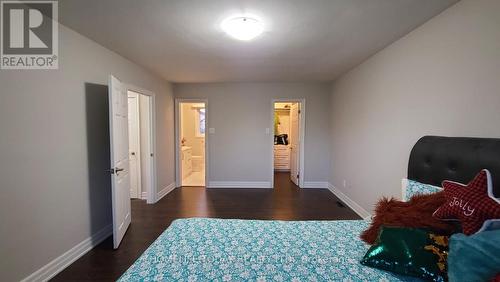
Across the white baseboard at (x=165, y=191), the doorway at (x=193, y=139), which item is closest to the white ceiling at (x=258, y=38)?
the white baseboard at (x=165, y=191)

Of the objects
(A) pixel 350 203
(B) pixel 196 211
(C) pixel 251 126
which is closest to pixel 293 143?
(C) pixel 251 126

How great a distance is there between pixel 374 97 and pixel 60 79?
3.63 metres

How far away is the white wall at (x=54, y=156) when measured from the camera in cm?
158

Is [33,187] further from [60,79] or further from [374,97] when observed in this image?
[374,97]

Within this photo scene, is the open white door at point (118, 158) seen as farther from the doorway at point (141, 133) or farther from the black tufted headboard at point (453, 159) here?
the black tufted headboard at point (453, 159)

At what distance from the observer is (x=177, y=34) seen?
2.21 meters

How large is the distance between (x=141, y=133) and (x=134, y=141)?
196mm

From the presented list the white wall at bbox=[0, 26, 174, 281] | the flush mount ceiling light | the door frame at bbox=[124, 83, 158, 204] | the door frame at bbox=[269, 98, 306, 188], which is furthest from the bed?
the door frame at bbox=[269, 98, 306, 188]

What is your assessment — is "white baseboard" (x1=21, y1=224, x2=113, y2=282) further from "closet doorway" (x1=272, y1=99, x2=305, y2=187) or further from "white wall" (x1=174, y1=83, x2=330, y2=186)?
"closet doorway" (x1=272, y1=99, x2=305, y2=187)

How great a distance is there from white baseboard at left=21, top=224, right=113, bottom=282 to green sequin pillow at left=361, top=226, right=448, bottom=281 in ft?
8.46

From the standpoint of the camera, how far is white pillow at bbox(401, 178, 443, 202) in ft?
4.91

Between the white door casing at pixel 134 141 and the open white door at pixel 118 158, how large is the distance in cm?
108

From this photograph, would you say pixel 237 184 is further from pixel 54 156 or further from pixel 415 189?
pixel 415 189

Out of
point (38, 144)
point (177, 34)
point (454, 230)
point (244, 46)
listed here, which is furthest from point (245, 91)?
point (454, 230)
